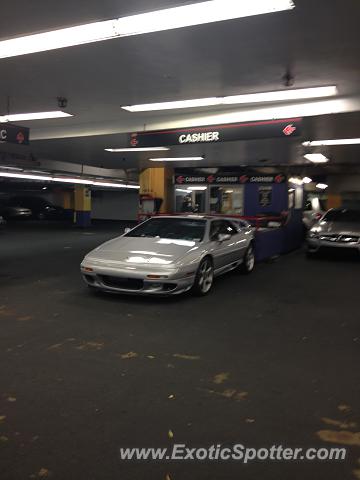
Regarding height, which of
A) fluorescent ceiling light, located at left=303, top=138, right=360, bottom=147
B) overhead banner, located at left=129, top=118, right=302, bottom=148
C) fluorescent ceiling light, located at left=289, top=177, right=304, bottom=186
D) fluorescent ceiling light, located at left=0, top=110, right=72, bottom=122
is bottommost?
fluorescent ceiling light, located at left=289, top=177, right=304, bottom=186

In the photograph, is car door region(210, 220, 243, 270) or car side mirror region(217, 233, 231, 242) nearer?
car door region(210, 220, 243, 270)

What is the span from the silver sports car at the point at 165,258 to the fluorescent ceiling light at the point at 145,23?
3000 mm

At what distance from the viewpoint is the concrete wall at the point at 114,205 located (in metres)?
34.5

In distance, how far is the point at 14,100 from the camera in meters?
7.46

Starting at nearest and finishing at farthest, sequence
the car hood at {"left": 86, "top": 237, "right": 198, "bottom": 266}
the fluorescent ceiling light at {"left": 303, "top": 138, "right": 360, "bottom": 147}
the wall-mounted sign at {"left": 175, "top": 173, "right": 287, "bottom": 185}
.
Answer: the car hood at {"left": 86, "top": 237, "right": 198, "bottom": 266} < the fluorescent ceiling light at {"left": 303, "top": 138, "right": 360, "bottom": 147} < the wall-mounted sign at {"left": 175, "top": 173, "right": 287, "bottom": 185}

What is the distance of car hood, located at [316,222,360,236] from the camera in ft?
35.0

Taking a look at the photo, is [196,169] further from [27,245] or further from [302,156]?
[27,245]

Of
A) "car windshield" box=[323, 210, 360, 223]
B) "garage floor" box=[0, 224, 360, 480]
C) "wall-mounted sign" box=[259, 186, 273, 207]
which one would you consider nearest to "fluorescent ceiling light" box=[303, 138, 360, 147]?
"car windshield" box=[323, 210, 360, 223]

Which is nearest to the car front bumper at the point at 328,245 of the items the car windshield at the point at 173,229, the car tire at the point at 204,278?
the car windshield at the point at 173,229

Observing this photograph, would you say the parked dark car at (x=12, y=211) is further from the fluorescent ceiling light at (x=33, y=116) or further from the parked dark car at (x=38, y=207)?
the fluorescent ceiling light at (x=33, y=116)

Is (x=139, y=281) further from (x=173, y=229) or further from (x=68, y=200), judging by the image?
(x=68, y=200)

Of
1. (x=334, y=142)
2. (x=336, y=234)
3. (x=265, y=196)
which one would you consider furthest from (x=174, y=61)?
(x=265, y=196)

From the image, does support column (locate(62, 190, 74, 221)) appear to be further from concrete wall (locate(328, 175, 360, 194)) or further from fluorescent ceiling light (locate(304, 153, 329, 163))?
fluorescent ceiling light (locate(304, 153, 329, 163))

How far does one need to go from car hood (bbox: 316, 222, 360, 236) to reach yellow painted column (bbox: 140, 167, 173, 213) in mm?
7414
